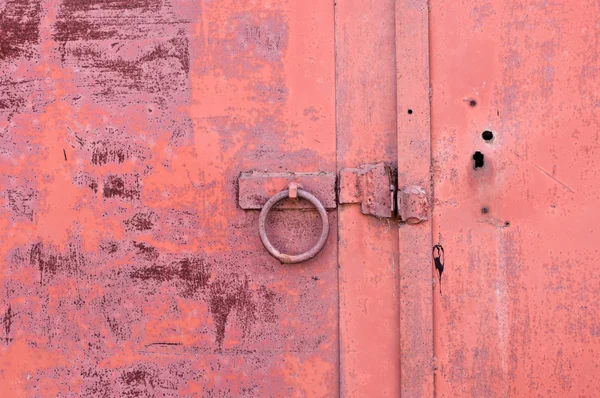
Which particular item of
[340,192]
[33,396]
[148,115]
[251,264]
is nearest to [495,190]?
[340,192]

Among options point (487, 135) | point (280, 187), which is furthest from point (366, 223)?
point (487, 135)

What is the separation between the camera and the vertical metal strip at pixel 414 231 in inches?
64.0

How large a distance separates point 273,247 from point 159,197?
39 centimetres

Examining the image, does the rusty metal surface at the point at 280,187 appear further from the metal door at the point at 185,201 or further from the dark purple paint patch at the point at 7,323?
the dark purple paint patch at the point at 7,323

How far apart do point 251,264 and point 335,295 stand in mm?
264

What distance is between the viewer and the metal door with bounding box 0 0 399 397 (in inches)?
66.2

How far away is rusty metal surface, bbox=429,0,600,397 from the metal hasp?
14 cm

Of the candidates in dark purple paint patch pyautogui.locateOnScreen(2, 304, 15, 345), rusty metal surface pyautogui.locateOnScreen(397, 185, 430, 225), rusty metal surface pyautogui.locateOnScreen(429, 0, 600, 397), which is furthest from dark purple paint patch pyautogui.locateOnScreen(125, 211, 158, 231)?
rusty metal surface pyautogui.locateOnScreen(429, 0, 600, 397)

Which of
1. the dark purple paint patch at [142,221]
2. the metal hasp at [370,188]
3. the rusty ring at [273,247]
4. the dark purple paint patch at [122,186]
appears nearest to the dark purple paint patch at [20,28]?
the dark purple paint patch at [122,186]

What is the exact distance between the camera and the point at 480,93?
1.62 metres

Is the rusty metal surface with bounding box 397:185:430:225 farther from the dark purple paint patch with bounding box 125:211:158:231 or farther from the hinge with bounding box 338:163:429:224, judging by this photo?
the dark purple paint patch with bounding box 125:211:158:231

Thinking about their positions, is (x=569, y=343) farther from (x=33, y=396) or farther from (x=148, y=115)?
(x=33, y=396)

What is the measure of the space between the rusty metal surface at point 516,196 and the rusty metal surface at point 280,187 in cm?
31

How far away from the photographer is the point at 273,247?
1643 millimetres
